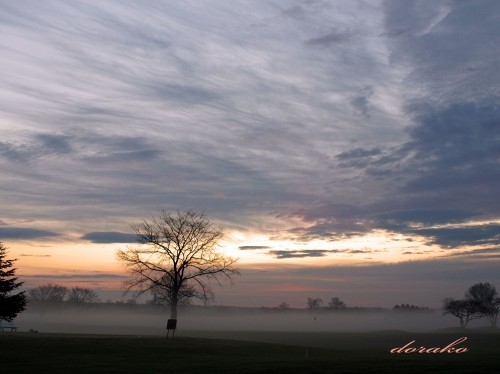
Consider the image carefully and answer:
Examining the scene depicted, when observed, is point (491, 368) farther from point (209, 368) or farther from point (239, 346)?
point (239, 346)

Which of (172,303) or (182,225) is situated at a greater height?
(182,225)

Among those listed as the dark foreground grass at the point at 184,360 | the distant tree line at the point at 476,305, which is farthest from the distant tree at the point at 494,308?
the dark foreground grass at the point at 184,360

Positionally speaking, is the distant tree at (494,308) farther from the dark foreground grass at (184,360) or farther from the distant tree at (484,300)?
the dark foreground grass at (184,360)

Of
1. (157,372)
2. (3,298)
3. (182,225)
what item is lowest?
(157,372)

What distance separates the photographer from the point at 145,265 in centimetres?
7906

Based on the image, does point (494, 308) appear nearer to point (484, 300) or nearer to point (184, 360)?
point (484, 300)

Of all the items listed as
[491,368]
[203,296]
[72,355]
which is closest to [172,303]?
[203,296]

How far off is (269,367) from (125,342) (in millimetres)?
20911

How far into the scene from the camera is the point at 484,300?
17238cm

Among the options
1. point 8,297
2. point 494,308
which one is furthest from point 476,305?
point 8,297

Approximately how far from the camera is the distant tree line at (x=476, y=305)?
158500 mm

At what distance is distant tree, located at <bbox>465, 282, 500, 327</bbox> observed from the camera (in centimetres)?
15850

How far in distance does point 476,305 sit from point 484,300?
53.9 ft

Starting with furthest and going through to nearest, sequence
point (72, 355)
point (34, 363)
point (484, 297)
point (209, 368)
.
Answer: point (484, 297), point (72, 355), point (34, 363), point (209, 368)
